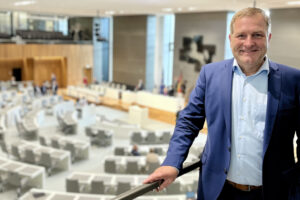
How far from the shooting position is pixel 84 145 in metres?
10.2

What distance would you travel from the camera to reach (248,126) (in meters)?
1.61

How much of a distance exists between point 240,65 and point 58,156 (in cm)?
813

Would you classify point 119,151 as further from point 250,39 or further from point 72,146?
point 250,39

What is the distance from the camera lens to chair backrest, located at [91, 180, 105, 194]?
280 inches

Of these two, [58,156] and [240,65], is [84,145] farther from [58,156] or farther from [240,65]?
[240,65]

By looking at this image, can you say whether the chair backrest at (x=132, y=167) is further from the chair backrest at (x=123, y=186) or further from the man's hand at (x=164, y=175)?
the man's hand at (x=164, y=175)

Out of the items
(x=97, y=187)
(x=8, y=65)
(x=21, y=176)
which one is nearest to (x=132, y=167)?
(x=97, y=187)

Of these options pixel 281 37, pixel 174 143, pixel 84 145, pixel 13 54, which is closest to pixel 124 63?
pixel 13 54

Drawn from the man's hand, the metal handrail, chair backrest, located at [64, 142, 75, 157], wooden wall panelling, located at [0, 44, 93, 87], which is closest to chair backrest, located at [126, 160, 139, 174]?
chair backrest, located at [64, 142, 75, 157]

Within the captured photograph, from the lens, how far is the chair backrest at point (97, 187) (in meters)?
7.12

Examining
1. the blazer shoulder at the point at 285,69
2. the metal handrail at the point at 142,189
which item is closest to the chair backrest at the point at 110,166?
the metal handrail at the point at 142,189

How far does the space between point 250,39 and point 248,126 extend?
0.42 m

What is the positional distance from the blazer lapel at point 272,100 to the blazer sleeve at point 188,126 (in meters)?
0.35

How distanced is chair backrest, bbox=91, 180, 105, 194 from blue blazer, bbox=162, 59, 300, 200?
5.69 m
